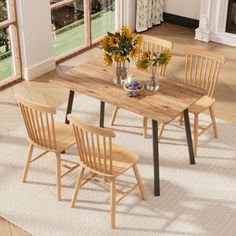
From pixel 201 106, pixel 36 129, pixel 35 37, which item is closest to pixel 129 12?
pixel 35 37

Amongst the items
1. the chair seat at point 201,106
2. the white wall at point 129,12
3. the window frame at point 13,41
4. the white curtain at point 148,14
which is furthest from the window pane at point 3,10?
the chair seat at point 201,106

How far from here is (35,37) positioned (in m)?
7.18

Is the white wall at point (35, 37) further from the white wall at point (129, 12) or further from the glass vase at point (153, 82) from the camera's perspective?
the glass vase at point (153, 82)

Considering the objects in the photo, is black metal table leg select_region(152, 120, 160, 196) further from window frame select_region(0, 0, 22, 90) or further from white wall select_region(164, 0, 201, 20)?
white wall select_region(164, 0, 201, 20)

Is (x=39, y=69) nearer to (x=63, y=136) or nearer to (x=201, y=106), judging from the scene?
(x=63, y=136)

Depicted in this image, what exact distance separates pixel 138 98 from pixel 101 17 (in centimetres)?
354

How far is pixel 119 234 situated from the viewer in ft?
15.3

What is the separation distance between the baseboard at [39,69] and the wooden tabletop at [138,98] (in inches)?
66.7

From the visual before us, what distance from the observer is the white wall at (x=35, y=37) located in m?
6.93

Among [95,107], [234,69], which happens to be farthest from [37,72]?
[234,69]

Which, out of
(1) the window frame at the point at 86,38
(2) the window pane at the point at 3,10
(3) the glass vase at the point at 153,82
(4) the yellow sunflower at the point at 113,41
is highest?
(4) the yellow sunflower at the point at 113,41

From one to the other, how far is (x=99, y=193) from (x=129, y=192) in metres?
0.37

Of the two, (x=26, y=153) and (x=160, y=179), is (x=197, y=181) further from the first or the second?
(x=26, y=153)

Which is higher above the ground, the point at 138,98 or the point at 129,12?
the point at 138,98
